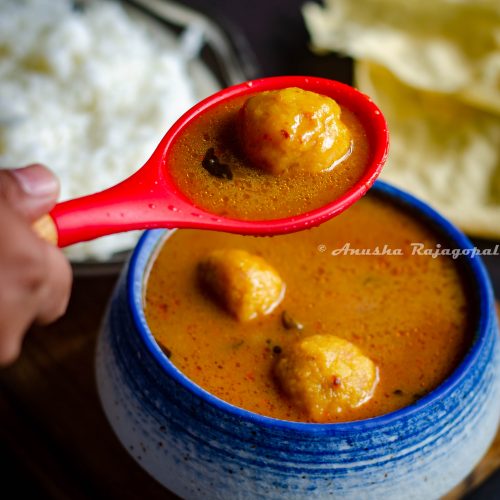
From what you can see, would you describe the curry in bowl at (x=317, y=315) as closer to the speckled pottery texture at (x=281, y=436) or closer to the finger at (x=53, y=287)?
the speckled pottery texture at (x=281, y=436)

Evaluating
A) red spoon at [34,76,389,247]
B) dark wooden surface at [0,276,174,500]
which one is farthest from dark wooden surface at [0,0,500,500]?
red spoon at [34,76,389,247]

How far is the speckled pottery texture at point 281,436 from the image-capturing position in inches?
37.3

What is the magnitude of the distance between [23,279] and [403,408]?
499 millimetres

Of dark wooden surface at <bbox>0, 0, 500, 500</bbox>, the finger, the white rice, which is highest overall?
the finger

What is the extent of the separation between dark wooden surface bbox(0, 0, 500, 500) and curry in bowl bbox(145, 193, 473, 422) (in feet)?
0.83

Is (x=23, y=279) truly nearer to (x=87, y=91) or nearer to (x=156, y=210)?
(x=156, y=210)

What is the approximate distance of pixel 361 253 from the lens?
1.25m

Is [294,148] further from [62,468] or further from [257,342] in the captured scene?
[62,468]

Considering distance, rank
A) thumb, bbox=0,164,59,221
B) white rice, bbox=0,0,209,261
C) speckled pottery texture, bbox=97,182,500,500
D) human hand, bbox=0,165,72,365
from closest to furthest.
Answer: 1. human hand, bbox=0,165,72,365
2. thumb, bbox=0,164,59,221
3. speckled pottery texture, bbox=97,182,500,500
4. white rice, bbox=0,0,209,261

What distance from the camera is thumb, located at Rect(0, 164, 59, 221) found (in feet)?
2.76

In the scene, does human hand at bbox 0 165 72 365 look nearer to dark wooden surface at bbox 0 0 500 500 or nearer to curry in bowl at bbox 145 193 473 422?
curry in bowl at bbox 145 193 473 422

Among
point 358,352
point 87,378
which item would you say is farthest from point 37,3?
point 358,352

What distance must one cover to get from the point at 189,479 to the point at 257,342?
0.68 ft

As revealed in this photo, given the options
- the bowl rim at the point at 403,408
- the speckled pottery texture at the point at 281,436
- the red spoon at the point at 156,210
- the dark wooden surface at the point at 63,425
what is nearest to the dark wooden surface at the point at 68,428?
the dark wooden surface at the point at 63,425
